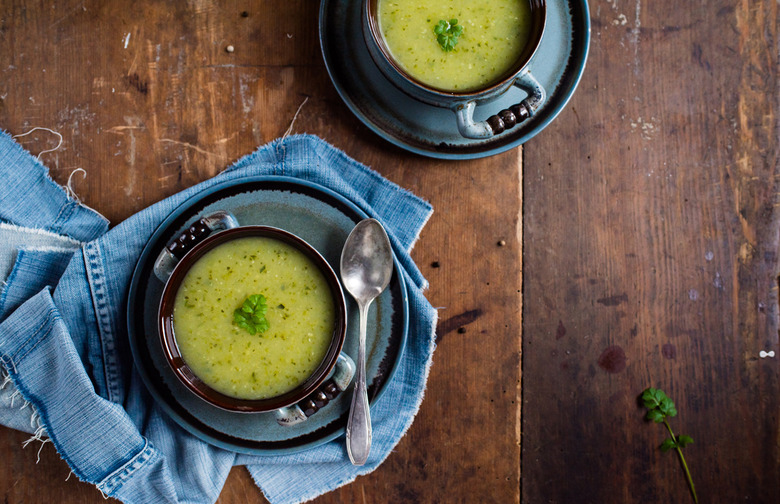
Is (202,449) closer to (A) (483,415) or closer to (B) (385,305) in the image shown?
(B) (385,305)

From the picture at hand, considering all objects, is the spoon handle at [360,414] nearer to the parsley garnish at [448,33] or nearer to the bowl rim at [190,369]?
the bowl rim at [190,369]

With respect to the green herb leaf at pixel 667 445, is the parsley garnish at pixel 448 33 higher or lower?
higher

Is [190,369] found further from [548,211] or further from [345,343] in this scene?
[548,211]

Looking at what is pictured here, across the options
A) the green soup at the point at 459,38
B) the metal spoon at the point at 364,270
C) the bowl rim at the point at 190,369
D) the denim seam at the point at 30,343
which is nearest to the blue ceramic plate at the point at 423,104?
the green soup at the point at 459,38

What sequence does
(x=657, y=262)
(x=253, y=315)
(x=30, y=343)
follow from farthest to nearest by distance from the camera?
(x=657, y=262) < (x=30, y=343) < (x=253, y=315)

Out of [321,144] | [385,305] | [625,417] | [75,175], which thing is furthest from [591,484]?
[75,175]

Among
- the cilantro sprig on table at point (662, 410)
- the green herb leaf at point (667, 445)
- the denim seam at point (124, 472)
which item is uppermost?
the cilantro sprig on table at point (662, 410)

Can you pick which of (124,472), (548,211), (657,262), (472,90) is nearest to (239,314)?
(124,472)

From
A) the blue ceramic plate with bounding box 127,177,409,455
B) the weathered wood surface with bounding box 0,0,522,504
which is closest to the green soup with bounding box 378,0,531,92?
the weathered wood surface with bounding box 0,0,522,504

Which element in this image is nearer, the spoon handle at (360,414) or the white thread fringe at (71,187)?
the spoon handle at (360,414)
